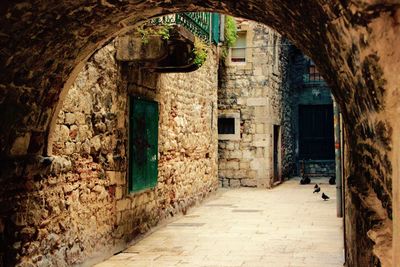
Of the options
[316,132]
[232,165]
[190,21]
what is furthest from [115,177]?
[316,132]

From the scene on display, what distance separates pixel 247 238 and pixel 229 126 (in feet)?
25.8

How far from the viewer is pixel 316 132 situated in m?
18.8

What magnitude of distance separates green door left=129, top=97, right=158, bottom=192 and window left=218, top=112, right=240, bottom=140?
23.6ft

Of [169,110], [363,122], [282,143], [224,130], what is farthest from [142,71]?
[282,143]

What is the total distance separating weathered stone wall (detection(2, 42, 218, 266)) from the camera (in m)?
4.57

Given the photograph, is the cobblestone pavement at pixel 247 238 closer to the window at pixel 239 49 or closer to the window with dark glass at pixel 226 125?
the window with dark glass at pixel 226 125

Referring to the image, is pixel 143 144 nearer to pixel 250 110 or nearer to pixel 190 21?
pixel 190 21

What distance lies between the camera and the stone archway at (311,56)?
6.47ft

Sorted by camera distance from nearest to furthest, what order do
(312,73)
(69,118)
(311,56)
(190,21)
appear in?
(311,56) < (69,118) < (190,21) < (312,73)

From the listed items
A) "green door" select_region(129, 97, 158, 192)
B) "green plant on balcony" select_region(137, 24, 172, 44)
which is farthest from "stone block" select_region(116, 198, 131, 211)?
"green plant on balcony" select_region(137, 24, 172, 44)

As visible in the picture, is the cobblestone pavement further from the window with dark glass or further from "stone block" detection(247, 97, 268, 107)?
"stone block" detection(247, 97, 268, 107)

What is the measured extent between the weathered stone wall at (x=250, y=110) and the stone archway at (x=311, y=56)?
10.3m

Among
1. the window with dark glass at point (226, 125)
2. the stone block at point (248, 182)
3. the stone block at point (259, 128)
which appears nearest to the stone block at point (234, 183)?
the stone block at point (248, 182)

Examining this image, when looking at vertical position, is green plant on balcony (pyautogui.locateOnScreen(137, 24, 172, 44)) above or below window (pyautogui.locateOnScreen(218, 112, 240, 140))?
above
